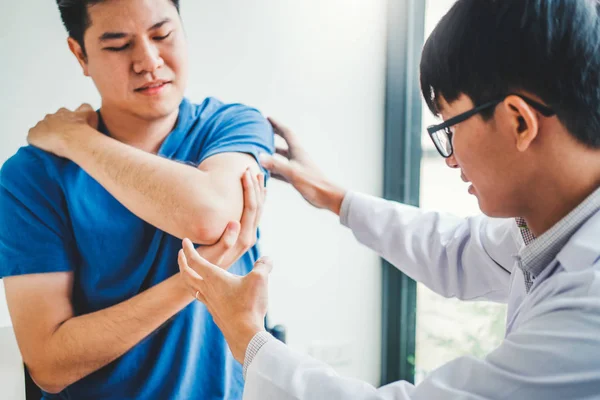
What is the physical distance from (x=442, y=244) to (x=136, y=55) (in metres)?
0.96

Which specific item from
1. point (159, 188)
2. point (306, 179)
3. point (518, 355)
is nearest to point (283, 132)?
point (306, 179)

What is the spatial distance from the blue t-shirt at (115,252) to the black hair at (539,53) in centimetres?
54

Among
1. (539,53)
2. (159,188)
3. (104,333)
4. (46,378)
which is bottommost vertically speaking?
(46,378)

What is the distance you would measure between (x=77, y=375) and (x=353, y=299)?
119 centimetres

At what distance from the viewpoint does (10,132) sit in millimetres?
1208

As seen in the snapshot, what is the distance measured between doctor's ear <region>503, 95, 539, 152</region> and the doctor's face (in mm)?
15

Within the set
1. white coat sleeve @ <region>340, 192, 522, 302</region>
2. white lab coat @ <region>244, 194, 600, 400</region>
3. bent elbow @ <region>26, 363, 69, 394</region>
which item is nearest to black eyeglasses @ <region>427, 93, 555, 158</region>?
white lab coat @ <region>244, 194, 600, 400</region>

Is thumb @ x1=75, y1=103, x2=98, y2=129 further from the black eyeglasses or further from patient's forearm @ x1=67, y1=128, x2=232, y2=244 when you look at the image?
the black eyeglasses

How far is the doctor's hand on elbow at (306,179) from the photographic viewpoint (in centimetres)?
160

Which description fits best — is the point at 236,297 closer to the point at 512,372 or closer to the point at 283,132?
the point at 512,372

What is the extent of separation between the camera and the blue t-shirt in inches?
44.2

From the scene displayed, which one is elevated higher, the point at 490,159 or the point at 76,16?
the point at 76,16

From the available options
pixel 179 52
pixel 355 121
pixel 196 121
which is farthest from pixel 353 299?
pixel 179 52

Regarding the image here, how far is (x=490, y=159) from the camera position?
100 centimetres
